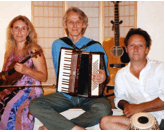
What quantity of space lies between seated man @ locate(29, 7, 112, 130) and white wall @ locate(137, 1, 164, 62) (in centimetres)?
200

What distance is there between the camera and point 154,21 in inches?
144

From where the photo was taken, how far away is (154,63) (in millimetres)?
1693

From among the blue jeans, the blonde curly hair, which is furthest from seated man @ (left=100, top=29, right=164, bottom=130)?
the blonde curly hair

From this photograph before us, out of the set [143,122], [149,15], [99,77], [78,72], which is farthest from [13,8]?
[143,122]

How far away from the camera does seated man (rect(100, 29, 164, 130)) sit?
1568mm

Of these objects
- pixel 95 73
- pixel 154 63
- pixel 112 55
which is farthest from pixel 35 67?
pixel 112 55

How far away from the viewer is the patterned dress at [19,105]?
1.79 m

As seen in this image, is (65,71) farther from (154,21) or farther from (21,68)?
(154,21)

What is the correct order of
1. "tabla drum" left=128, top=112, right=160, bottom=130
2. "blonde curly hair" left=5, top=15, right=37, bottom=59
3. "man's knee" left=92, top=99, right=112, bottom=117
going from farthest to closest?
"blonde curly hair" left=5, top=15, right=37, bottom=59, "man's knee" left=92, top=99, right=112, bottom=117, "tabla drum" left=128, top=112, right=160, bottom=130

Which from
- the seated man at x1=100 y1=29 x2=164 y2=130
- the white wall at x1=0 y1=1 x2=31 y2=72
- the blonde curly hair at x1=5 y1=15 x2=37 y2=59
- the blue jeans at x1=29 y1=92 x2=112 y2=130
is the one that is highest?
the white wall at x1=0 y1=1 x2=31 y2=72

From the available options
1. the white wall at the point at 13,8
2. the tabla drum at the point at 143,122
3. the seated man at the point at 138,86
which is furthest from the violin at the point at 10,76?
the white wall at the point at 13,8

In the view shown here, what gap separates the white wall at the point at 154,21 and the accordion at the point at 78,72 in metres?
2.28

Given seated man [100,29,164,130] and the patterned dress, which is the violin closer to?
the patterned dress

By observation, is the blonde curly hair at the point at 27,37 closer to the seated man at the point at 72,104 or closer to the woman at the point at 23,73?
the woman at the point at 23,73
